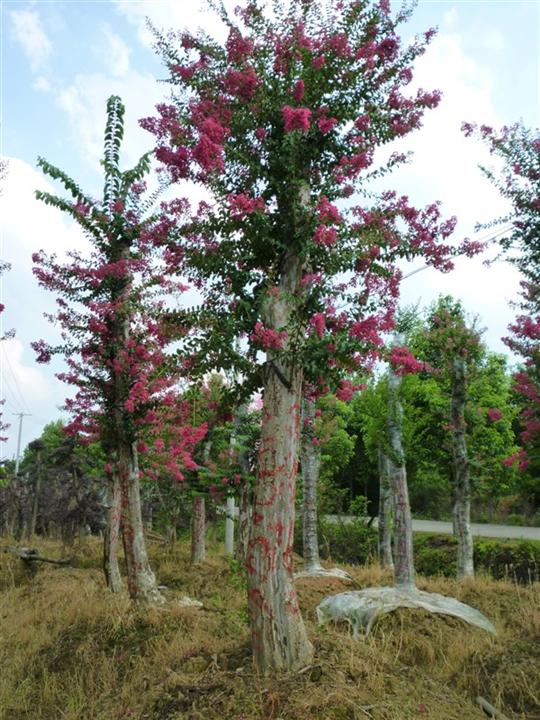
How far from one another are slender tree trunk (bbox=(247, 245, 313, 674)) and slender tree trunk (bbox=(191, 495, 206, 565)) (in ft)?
37.5

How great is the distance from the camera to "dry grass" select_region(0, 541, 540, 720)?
15.0 feet

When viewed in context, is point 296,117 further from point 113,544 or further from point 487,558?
point 487,558

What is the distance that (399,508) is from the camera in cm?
1033

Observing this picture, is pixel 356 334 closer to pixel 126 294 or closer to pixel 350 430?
pixel 126 294

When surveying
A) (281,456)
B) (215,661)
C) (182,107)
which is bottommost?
(215,661)

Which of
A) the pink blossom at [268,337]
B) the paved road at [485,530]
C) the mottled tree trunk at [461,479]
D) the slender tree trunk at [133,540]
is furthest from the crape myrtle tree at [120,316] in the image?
the paved road at [485,530]

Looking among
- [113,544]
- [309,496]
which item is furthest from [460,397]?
[113,544]

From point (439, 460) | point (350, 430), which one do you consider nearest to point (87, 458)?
point (439, 460)

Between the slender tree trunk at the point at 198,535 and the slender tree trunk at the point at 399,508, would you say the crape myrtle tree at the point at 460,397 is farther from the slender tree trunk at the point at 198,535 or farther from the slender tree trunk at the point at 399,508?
the slender tree trunk at the point at 198,535

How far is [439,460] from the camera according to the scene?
81.0 feet

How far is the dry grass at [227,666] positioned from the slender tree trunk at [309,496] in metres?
3.54

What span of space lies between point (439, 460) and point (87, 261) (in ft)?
63.4

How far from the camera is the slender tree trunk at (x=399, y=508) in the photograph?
33.0 ft

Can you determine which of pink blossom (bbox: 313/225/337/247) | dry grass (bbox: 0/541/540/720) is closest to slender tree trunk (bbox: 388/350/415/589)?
dry grass (bbox: 0/541/540/720)
